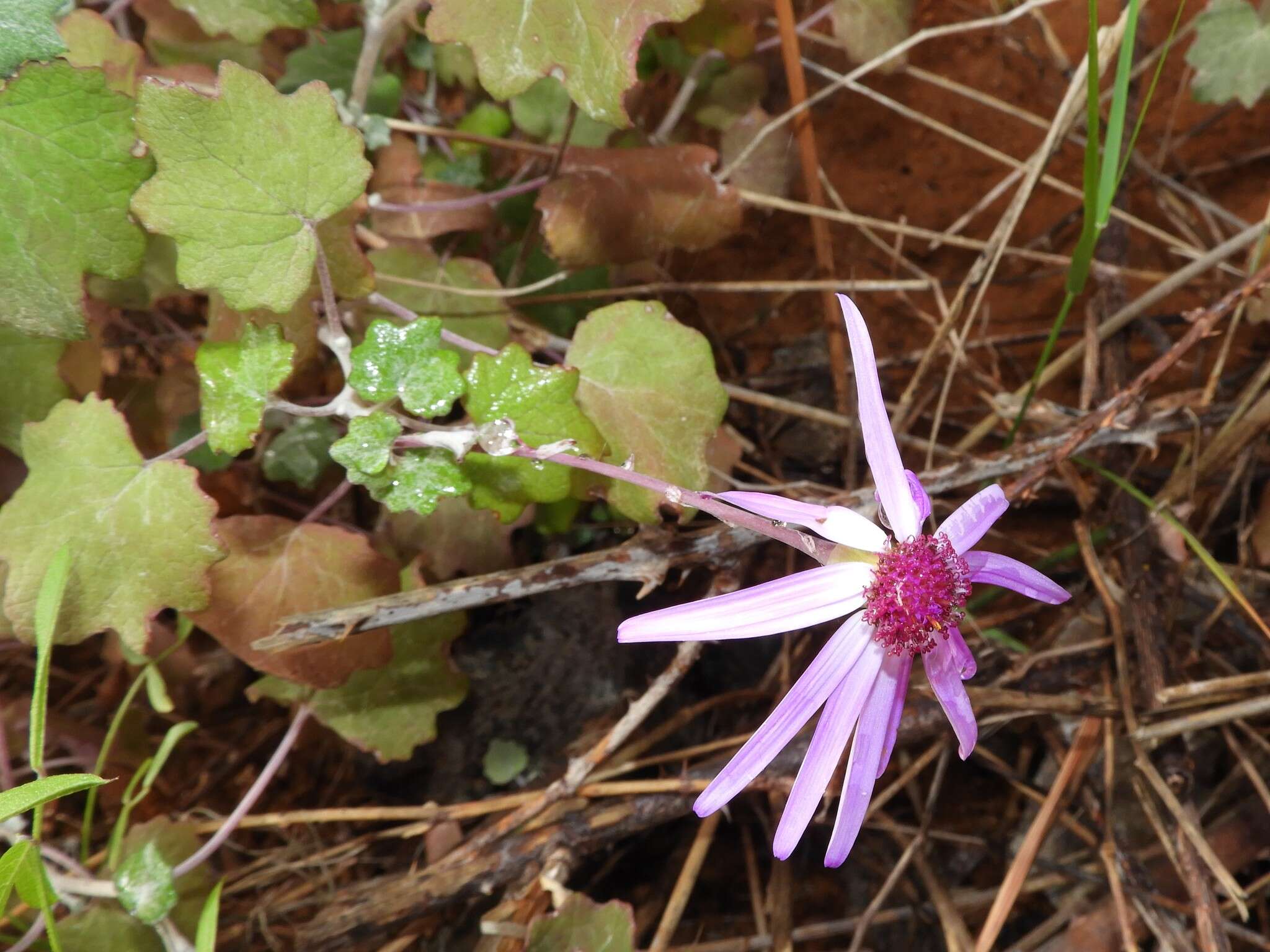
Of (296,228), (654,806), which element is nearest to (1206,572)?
(654,806)

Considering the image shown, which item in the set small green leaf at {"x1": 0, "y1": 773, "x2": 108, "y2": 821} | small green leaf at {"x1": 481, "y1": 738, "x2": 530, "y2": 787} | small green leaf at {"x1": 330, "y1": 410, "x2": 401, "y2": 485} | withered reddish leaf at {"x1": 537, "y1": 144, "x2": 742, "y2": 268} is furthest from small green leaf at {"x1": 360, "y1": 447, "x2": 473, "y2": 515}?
small green leaf at {"x1": 481, "y1": 738, "x2": 530, "y2": 787}

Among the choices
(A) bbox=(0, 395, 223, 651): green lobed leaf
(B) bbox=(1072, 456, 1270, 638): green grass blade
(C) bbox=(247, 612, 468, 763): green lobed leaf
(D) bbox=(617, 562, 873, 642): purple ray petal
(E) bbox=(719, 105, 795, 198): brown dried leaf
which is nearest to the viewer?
(D) bbox=(617, 562, 873, 642): purple ray petal

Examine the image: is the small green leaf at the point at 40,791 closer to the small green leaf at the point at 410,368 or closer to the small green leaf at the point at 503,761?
the small green leaf at the point at 410,368

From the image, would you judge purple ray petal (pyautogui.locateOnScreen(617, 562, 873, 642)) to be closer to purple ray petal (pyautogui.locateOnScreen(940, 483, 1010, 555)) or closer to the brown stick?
purple ray petal (pyautogui.locateOnScreen(940, 483, 1010, 555))

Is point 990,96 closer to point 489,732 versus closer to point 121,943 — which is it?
point 489,732

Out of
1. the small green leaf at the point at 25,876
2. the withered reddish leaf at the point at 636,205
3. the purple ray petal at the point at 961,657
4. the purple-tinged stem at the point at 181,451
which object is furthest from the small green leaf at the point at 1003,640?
the small green leaf at the point at 25,876

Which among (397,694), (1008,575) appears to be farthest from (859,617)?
(397,694)

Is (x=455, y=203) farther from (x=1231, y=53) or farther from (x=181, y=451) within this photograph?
(x=1231, y=53)

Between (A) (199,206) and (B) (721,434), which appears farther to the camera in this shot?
(B) (721,434)
